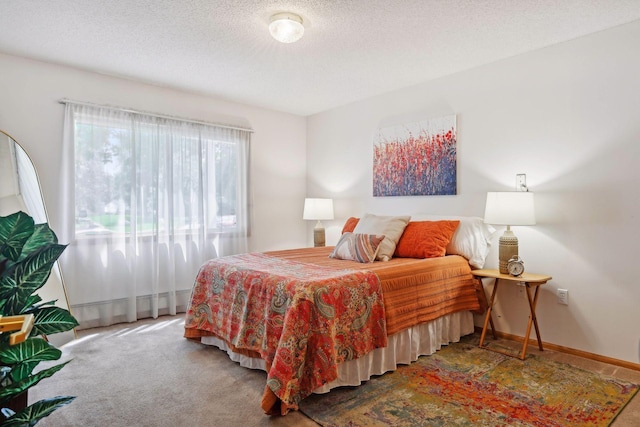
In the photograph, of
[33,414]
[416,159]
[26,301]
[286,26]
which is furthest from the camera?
[416,159]

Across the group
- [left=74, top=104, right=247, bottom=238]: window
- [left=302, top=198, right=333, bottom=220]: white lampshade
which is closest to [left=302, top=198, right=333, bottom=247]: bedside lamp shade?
[left=302, top=198, right=333, bottom=220]: white lampshade

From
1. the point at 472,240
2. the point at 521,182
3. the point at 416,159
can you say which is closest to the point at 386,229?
the point at 472,240

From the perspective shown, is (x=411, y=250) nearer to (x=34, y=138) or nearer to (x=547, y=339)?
(x=547, y=339)

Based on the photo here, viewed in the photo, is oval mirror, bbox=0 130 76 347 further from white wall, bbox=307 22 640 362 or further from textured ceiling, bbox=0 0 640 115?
white wall, bbox=307 22 640 362

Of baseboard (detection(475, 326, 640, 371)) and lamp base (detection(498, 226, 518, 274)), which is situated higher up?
lamp base (detection(498, 226, 518, 274))

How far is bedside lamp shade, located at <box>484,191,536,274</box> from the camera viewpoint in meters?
2.89

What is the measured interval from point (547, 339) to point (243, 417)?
8.21 ft

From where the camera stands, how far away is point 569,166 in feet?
9.68

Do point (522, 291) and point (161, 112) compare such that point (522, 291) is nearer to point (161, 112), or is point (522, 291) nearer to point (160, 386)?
point (160, 386)

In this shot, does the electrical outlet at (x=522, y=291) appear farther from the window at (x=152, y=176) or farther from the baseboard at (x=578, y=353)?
the window at (x=152, y=176)

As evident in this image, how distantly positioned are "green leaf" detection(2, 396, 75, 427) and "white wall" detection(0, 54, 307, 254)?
287 cm

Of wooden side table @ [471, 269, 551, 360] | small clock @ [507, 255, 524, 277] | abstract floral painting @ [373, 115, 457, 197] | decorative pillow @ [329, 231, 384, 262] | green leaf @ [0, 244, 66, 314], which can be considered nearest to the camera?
green leaf @ [0, 244, 66, 314]

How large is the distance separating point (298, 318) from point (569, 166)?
96.5 inches

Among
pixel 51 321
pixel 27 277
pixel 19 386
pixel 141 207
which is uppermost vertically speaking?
pixel 141 207
